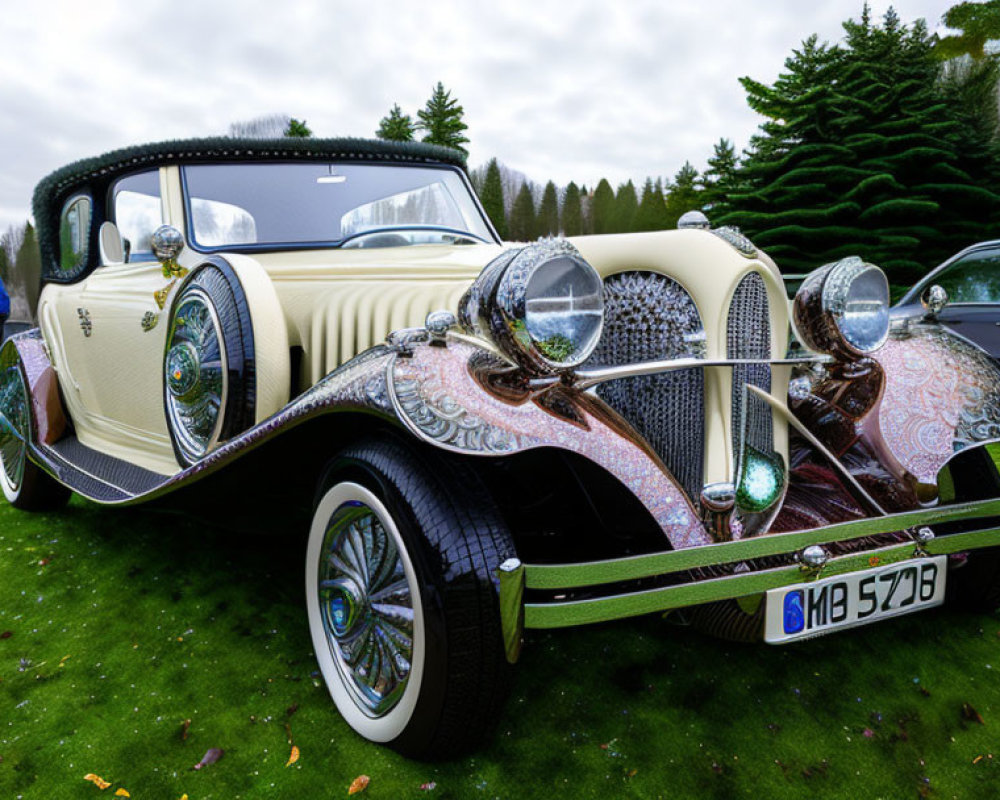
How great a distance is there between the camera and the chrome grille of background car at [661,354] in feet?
5.93

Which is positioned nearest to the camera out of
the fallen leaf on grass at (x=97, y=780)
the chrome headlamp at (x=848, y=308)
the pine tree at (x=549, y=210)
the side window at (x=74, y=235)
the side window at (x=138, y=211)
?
the fallen leaf on grass at (x=97, y=780)

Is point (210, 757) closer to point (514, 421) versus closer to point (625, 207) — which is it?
point (514, 421)

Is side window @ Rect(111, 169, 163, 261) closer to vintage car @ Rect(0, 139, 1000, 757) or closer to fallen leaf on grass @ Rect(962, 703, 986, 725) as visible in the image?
vintage car @ Rect(0, 139, 1000, 757)

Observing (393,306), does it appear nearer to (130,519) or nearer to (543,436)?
(543,436)

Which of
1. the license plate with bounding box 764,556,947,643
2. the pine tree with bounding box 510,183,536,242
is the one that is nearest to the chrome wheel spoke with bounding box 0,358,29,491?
the license plate with bounding box 764,556,947,643

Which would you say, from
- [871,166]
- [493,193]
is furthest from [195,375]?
[493,193]

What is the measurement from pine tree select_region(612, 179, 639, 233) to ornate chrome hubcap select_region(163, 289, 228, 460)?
1612cm

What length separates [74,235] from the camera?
3504mm

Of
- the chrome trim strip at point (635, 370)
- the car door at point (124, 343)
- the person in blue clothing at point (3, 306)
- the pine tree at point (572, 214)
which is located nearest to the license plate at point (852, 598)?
the chrome trim strip at point (635, 370)

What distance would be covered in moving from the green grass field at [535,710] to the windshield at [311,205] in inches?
56.2

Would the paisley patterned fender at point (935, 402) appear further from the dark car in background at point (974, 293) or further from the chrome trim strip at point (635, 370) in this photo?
the dark car in background at point (974, 293)

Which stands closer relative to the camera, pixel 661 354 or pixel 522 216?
pixel 661 354

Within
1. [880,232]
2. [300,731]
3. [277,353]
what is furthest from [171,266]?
[880,232]

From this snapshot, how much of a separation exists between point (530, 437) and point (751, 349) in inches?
30.6
